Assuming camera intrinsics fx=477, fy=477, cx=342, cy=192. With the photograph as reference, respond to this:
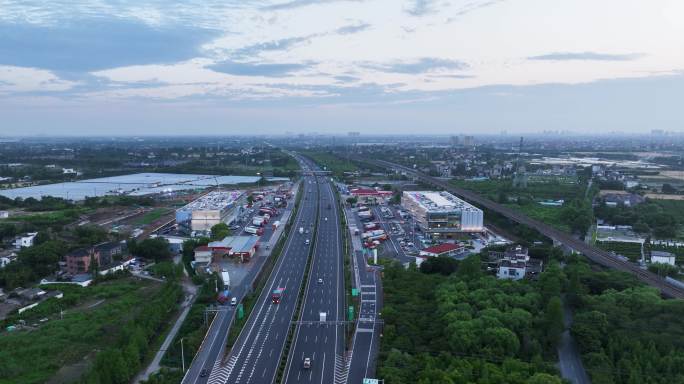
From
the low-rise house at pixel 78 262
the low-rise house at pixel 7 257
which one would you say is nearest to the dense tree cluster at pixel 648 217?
the low-rise house at pixel 78 262

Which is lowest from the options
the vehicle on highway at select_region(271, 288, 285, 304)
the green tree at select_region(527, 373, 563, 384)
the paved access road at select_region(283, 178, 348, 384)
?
the paved access road at select_region(283, 178, 348, 384)

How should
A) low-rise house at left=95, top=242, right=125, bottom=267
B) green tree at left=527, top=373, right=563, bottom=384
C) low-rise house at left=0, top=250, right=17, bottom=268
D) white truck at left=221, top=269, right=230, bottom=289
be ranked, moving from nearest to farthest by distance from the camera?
green tree at left=527, top=373, right=563, bottom=384 → white truck at left=221, top=269, right=230, bottom=289 → low-rise house at left=0, top=250, right=17, bottom=268 → low-rise house at left=95, top=242, right=125, bottom=267

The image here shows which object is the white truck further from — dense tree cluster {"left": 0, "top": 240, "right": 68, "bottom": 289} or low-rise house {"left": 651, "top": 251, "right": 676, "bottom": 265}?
low-rise house {"left": 651, "top": 251, "right": 676, "bottom": 265}

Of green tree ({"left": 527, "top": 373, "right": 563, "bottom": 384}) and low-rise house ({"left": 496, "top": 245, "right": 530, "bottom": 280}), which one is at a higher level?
green tree ({"left": 527, "top": 373, "right": 563, "bottom": 384})

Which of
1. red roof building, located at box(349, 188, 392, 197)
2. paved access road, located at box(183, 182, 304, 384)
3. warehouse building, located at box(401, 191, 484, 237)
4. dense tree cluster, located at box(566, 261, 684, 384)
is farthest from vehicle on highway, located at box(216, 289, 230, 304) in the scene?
red roof building, located at box(349, 188, 392, 197)

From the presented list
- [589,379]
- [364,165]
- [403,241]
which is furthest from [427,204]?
[364,165]

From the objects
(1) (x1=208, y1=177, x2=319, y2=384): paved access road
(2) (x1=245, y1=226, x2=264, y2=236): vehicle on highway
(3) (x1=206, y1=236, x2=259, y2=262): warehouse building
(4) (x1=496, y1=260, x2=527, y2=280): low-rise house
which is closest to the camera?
(1) (x1=208, y1=177, x2=319, y2=384): paved access road

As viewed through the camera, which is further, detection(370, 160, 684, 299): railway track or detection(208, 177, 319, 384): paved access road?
detection(370, 160, 684, 299): railway track

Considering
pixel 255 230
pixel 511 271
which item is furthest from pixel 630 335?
pixel 255 230
